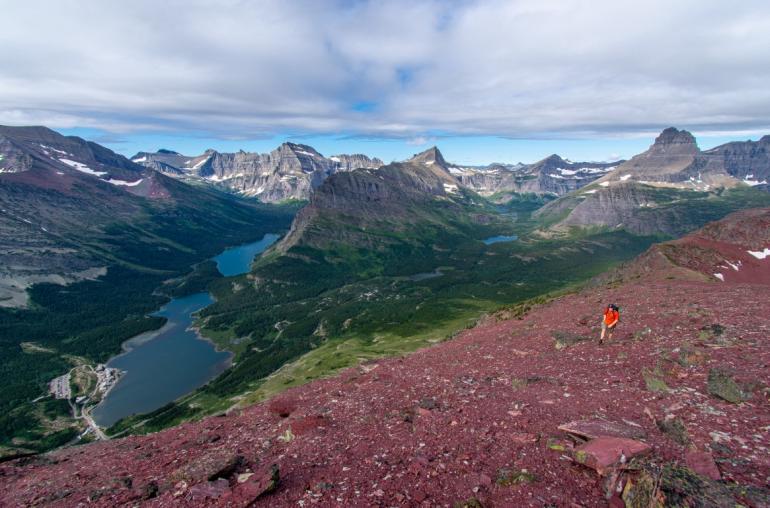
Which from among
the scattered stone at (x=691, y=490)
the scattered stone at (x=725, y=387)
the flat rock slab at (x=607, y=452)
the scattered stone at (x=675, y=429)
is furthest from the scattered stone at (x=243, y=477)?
the scattered stone at (x=725, y=387)

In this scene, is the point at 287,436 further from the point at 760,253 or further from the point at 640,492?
the point at 760,253

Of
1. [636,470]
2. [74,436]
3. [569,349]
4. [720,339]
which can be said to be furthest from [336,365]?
[636,470]

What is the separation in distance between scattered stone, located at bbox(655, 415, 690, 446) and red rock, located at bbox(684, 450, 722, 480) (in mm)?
1069

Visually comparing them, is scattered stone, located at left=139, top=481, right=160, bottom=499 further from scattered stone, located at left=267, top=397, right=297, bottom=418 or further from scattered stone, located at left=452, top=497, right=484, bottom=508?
scattered stone, located at left=452, top=497, right=484, bottom=508

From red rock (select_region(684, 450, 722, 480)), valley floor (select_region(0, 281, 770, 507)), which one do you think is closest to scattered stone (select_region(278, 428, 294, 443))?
valley floor (select_region(0, 281, 770, 507))

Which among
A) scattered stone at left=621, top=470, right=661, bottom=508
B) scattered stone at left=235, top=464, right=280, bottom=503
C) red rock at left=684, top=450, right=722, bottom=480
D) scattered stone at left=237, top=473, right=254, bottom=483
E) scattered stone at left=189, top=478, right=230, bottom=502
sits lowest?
scattered stone at left=237, top=473, right=254, bottom=483

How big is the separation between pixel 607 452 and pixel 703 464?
302 centimetres

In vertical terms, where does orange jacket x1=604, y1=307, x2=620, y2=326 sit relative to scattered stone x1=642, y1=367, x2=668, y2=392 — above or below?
above

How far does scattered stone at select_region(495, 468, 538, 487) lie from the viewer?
48.7ft

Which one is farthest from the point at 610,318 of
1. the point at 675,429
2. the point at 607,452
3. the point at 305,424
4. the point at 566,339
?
the point at 305,424

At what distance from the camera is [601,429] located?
1742cm

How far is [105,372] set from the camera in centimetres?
17712

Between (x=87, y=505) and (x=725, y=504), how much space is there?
23.0 meters

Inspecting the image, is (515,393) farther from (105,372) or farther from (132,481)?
(105,372)
